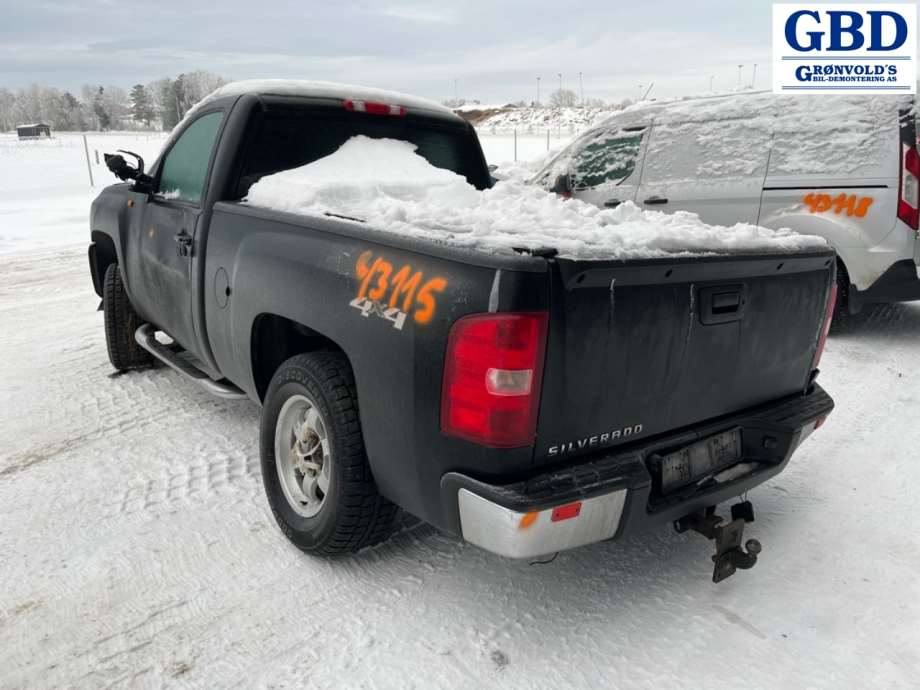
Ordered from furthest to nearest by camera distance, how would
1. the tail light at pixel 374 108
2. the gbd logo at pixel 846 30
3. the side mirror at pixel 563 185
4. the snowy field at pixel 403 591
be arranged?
the gbd logo at pixel 846 30 → the side mirror at pixel 563 185 → the tail light at pixel 374 108 → the snowy field at pixel 403 591

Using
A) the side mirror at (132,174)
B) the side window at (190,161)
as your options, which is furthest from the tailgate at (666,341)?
the side mirror at (132,174)

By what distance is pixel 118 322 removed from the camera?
Result: 15.5ft

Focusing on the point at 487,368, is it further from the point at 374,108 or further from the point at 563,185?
the point at 563,185

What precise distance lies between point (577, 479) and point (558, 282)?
570mm

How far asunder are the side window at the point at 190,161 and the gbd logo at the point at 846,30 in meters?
9.56

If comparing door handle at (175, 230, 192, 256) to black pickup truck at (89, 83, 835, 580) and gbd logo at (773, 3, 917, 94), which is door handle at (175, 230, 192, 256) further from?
gbd logo at (773, 3, 917, 94)

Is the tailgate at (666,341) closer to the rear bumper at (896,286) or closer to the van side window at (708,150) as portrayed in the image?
the rear bumper at (896,286)

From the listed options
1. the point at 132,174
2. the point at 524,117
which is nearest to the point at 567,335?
the point at 132,174

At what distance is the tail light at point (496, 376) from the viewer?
1884mm

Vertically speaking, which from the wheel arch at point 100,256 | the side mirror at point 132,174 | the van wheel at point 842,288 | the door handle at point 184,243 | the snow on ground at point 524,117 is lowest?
the van wheel at point 842,288

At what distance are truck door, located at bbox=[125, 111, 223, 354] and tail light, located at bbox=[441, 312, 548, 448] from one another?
1.93 m

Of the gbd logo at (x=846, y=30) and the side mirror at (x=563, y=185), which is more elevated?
the gbd logo at (x=846, y=30)

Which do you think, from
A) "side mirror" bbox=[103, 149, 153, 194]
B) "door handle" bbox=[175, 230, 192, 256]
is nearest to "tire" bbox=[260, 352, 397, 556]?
"door handle" bbox=[175, 230, 192, 256]

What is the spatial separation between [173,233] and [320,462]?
64.5 inches
